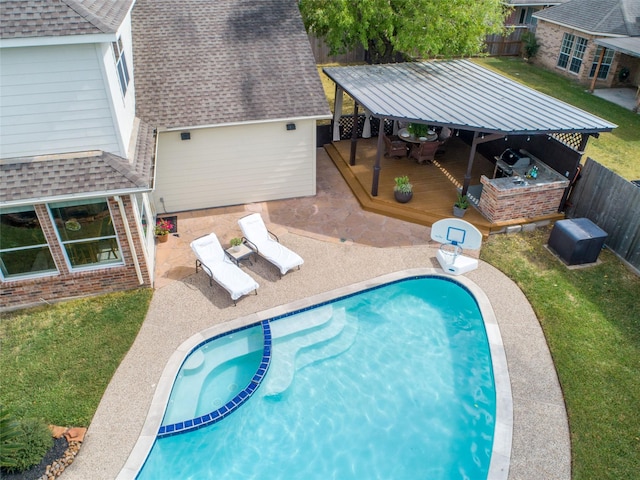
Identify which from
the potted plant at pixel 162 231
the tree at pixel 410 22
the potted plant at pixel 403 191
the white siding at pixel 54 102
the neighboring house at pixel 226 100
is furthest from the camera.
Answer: the tree at pixel 410 22

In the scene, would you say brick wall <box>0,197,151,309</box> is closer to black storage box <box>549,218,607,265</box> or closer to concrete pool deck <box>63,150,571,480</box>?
concrete pool deck <box>63,150,571,480</box>

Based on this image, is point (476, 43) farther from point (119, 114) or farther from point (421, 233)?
point (119, 114)

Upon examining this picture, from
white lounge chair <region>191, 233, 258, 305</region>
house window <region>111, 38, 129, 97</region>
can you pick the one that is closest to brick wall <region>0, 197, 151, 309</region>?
white lounge chair <region>191, 233, 258, 305</region>

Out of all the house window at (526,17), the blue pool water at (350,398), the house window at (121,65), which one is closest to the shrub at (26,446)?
the blue pool water at (350,398)

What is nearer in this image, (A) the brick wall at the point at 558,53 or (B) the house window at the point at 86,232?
(B) the house window at the point at 86,232

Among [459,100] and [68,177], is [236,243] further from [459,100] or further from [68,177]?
[459,100]

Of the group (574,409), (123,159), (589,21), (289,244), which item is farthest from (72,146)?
(589,21)

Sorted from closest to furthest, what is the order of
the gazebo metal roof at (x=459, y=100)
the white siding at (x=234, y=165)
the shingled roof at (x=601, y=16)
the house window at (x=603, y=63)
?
the gazebo metal roof at (x=459, y=100)
the white siding at (x=234, y=165)
the shingled roof at (x=601, y=16)
the house window at (x=603, y=63)

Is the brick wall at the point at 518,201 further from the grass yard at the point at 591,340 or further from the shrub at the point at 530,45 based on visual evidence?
the shrub at the point at 530,45
